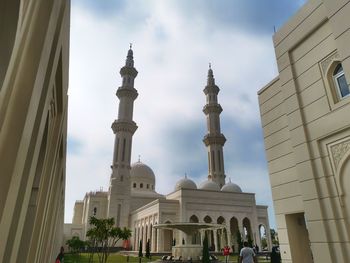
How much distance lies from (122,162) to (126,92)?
844 cm

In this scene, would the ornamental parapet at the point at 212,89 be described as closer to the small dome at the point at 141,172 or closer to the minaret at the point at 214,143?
the minaret at the point at 214,143

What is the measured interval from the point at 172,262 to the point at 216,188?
1684 cm

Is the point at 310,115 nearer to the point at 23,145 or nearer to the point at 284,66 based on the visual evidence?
the point at 284,66

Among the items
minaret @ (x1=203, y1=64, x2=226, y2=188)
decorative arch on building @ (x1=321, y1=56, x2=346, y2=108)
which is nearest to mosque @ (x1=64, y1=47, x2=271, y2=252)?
minaret @ (x1=203, y1=64, x2=226, y2=188)

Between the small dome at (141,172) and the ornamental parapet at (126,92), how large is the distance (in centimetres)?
1156

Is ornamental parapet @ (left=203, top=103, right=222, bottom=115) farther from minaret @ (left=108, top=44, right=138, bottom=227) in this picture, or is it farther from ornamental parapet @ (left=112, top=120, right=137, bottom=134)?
ornamental parapet @ (left=112, top=120, right=137, bottom=134)

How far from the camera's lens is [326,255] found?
5.66 m

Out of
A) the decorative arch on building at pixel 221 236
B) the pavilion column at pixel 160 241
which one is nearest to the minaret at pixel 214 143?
the decorative arch on building at pixel 221 236

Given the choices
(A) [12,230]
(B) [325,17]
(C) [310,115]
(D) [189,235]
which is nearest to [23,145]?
(A) [12,230]

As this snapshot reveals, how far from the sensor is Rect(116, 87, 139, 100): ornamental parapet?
33562mm

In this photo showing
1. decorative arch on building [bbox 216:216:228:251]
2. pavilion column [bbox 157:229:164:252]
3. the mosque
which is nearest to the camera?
pavilion column [bbox 157:229:164:252]

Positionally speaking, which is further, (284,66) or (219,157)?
(219,157)

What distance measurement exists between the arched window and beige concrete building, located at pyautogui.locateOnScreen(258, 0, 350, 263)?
0.02 meters

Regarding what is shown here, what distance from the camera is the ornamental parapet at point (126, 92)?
33562 mm
